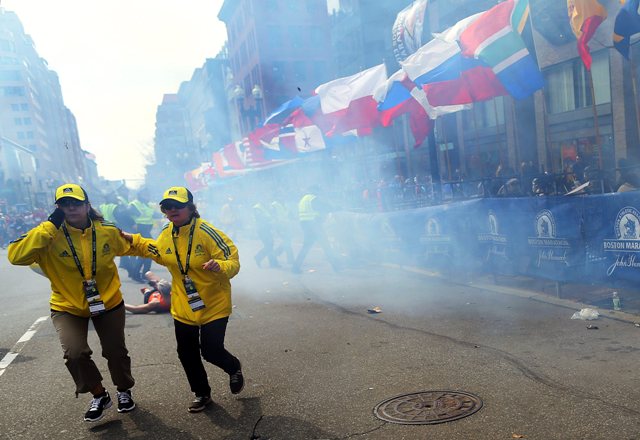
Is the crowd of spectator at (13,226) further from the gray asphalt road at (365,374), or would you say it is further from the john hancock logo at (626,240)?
the john hancock logo at (626,240)

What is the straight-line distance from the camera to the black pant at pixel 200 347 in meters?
3.73

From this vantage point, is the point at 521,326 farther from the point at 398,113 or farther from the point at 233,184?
the point at 233,184

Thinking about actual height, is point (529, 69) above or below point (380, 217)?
above

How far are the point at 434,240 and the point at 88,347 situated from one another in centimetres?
619

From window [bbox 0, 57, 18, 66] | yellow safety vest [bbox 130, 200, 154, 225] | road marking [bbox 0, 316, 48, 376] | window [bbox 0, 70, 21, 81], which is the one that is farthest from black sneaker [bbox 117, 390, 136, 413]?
window [bbox 0, 70, 21, 81]

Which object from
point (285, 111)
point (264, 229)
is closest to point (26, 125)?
point (285, 111)

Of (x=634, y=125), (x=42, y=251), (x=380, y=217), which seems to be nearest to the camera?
(x=42, y=251)

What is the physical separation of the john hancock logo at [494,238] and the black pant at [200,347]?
484 cm

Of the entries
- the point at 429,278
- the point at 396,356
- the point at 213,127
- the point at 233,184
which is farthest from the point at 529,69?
the point at 213,127

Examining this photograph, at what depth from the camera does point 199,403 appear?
12.6ft

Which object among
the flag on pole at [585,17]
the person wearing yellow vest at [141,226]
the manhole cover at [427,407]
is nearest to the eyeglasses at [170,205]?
the manhole cover at [427,407]

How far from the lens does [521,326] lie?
5453 millimetres

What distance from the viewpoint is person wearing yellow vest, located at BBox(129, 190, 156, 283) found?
1041cm

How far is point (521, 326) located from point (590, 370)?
53.1 inches
